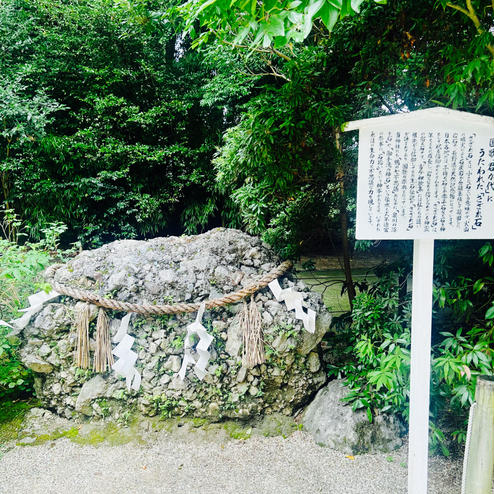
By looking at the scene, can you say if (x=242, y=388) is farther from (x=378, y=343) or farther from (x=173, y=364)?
(x=378, y=343)

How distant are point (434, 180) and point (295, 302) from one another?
1406 millimetres

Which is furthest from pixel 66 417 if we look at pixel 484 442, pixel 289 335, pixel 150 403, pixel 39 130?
pixel 39 130

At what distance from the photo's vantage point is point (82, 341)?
2.81 metres

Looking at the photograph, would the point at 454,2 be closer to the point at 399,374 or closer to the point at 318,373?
the point at 399,374

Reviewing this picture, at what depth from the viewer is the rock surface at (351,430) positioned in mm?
2555

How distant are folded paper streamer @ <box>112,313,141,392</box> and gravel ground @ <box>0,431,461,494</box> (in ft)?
1.46

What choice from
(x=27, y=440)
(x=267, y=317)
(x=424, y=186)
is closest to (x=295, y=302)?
(x=267, y=317)

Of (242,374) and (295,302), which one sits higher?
(295,302)

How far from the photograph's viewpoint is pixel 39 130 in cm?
566

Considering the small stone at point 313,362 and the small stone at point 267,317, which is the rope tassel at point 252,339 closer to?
the small stone at point 267,317

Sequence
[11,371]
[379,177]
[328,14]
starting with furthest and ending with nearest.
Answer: [11,371] < [379,177] < [328,14]

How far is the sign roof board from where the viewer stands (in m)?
1.85

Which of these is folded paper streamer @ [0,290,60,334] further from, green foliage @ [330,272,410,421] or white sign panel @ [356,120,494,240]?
white sign panel @ [356,120,494,240]

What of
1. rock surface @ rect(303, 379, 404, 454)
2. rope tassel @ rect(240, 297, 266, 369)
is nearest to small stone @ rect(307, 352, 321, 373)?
rock surface @ rect(303, 379, 404, 454)
